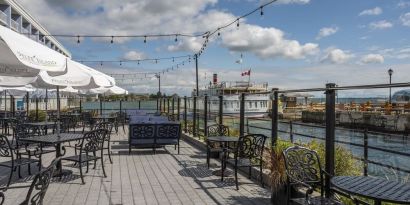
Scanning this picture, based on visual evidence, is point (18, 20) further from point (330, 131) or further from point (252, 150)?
point (330, 131)

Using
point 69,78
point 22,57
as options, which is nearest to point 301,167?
point 22,57

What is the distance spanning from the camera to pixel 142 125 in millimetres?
9961

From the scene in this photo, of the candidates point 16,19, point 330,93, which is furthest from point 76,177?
point 16,19

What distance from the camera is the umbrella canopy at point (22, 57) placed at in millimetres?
4316

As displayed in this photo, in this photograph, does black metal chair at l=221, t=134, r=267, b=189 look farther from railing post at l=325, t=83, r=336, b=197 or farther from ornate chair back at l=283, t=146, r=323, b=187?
ornate chair back at l=283, t=146, r=323, b=187

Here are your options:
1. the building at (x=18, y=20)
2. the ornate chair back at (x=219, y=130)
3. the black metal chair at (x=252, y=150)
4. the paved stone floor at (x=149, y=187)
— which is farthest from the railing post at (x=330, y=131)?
the building at (x=18, y=20)

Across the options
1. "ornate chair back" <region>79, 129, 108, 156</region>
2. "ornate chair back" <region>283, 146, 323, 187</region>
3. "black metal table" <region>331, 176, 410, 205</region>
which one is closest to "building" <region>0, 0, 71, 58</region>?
"ornate chair back" <region>79, 129, 108, 156</region>

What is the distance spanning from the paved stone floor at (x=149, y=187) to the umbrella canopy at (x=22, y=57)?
1812 millimetres

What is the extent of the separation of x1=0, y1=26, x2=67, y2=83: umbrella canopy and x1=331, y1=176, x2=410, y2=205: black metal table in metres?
3.50

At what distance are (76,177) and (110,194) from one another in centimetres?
156

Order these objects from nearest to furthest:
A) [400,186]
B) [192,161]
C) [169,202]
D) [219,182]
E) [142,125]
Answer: [400,186] → [169,202] → [219,182] → [192,161] → [142,125]

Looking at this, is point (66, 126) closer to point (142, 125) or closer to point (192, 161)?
point (142, 125)

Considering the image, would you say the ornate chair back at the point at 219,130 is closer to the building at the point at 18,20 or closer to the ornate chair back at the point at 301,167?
the ornate chair back at the point at 301,167

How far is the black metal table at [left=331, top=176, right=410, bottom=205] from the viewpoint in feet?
9.50
